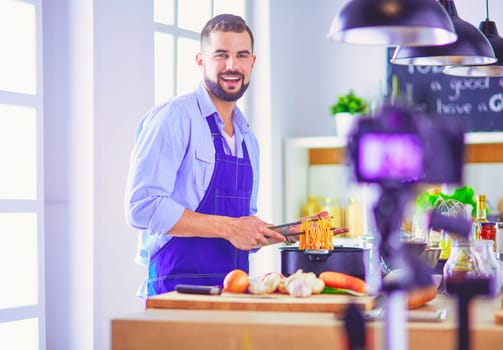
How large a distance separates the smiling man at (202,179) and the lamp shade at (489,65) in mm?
1118

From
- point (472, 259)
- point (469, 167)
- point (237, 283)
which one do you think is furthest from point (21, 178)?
point (469, 167)

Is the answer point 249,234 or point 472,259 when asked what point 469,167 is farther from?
point 472,259

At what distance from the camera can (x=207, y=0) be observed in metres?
5.26

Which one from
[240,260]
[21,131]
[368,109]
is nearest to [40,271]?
[21,131]

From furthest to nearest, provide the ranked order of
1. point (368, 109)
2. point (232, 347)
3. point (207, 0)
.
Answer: point (368, 109) < point (207, 0) < point (232, 347)

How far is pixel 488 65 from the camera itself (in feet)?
12.7

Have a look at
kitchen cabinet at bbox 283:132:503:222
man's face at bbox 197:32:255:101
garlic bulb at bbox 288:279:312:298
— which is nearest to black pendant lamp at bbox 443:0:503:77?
man's face at bbox 197:32:255:101

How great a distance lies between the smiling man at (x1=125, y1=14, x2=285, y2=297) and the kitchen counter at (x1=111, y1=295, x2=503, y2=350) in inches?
31.9

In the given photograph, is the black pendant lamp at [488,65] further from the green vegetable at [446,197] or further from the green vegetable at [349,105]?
the green vegetable at [349,105]

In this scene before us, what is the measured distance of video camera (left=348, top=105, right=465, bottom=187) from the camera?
46.4 inches

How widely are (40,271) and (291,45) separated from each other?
118 inches

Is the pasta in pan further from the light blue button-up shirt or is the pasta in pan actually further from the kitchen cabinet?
the kitchen cabinet

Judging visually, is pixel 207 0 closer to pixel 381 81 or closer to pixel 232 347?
pixel 381 81

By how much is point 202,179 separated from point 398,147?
193cm
